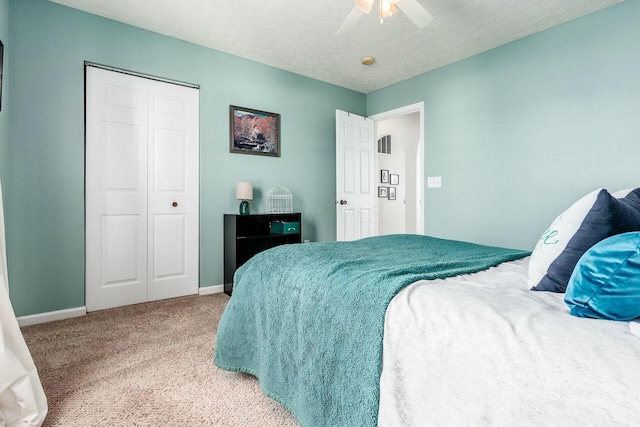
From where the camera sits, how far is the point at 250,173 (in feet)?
12.2

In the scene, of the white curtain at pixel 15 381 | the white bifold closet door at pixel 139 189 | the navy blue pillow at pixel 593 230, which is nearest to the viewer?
the navy blue pillow at pixel 593 230

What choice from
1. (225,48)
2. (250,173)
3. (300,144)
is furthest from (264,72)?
(250,173)

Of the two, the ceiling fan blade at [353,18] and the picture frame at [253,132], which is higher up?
the ceiling fan blade at [353,18]

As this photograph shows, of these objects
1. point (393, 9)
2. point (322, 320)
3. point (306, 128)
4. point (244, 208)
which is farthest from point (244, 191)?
A: point (322, 320)

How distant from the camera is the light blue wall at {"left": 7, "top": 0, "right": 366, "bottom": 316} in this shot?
8.30 feet

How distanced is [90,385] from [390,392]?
5.38 feet

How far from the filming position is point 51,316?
8.71 feet

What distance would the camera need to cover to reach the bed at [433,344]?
637 millimetres

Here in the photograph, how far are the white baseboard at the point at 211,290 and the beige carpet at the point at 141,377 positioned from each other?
2.37 feet

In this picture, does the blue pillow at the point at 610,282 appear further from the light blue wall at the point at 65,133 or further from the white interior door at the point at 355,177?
the white interior door at the point at 355,177

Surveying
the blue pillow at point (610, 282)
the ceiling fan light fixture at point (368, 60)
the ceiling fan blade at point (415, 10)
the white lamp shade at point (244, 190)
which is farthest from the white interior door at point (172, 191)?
the blue pillow at point (610, 282)

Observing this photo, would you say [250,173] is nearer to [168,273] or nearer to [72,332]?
[168,273]

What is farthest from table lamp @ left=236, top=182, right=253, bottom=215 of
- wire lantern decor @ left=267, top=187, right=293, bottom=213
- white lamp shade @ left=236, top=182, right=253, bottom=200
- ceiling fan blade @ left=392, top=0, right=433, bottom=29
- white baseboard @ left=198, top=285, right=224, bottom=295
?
ceiling fan blade @ left=392, top=0, right=433, bottom=29

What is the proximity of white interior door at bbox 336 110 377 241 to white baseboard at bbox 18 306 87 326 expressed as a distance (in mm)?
2809
